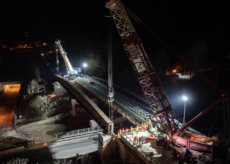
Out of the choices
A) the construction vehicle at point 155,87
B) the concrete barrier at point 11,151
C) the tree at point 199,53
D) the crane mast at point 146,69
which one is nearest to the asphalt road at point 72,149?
the concrete barrier at point 11,151

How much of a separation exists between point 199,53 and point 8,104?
49593mm

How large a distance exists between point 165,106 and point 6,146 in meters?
21.3

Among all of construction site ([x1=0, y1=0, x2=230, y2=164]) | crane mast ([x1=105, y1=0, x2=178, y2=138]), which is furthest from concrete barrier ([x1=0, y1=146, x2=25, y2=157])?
crane mast ([x1=105, y1=0, x2=178, y2=138])

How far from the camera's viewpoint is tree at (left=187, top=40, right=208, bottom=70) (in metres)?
39.3

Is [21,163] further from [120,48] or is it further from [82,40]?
[82,40]

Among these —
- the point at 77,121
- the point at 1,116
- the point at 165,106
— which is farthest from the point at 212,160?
the point at 1,116

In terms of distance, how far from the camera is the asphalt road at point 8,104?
32.2 meters

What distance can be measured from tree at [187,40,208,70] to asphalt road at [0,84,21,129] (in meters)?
44.0

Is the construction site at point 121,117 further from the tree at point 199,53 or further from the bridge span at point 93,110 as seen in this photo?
the tree at point 199,53

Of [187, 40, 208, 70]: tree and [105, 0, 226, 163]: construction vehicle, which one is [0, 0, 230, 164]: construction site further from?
[187, 40, 208, 70]: tree

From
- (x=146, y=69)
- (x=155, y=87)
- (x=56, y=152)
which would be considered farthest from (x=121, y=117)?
(x=146, y=69)

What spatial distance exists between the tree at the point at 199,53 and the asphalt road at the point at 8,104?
144 feet

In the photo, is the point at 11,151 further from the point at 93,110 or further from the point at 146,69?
the point at 146,69

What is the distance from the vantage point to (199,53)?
3981 cm
